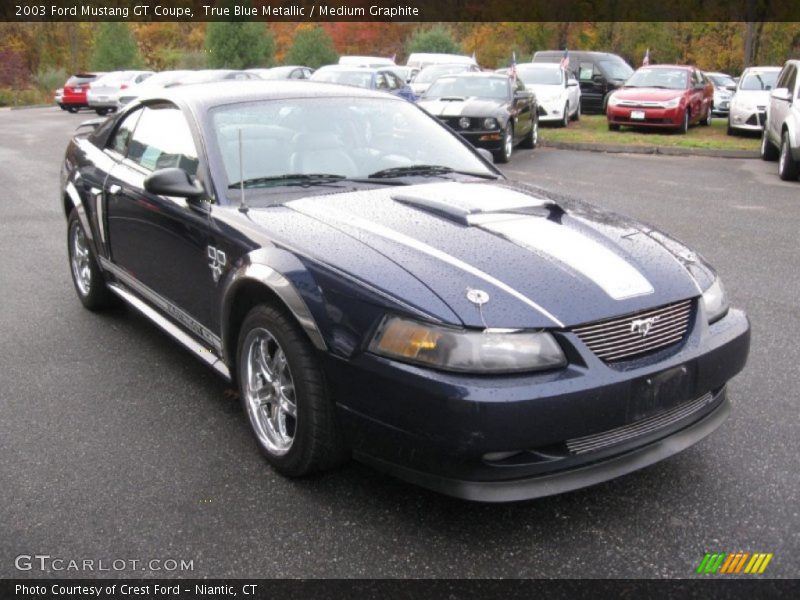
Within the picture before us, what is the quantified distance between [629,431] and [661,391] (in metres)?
0.18

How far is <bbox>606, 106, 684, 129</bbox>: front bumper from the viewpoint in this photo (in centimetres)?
1723

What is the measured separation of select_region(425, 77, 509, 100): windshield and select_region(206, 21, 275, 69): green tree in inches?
1114

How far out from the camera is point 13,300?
19.4 ft

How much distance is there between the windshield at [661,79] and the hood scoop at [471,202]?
15521 mm

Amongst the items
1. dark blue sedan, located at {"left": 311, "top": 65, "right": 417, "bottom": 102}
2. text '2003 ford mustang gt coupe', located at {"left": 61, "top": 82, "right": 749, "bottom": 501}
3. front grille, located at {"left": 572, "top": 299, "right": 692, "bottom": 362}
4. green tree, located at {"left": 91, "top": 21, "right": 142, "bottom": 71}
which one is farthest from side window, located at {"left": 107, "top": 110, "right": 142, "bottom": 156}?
green tree, located at {"left": 91, "top": 21, "right": 142, "bottom": 71}

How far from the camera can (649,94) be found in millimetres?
17516

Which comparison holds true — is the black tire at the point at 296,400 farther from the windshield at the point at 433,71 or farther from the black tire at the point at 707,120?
the black tire at the point at 707,120

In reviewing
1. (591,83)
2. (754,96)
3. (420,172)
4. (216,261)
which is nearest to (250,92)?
(420,172)

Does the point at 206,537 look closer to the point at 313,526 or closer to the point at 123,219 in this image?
the point at 313,526

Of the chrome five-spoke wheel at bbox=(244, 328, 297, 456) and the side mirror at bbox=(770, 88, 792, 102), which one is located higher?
the side mirror at bbox=(770, 88, 792, 102)

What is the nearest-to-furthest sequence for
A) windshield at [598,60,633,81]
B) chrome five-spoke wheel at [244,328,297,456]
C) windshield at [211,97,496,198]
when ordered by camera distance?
chrome five-spoke wheel at [244,328,297,456] < windshield at [211,97,496,198] < windshield at [598,60,633,81]

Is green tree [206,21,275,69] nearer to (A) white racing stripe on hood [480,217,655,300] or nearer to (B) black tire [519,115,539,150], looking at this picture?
(B) black tire [519,115,539,150]

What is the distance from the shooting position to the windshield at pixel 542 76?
19.3 metres

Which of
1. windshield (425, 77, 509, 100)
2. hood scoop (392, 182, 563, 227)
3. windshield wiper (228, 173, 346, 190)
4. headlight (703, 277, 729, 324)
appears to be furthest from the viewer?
windshield (425, 77, 509, 100)
